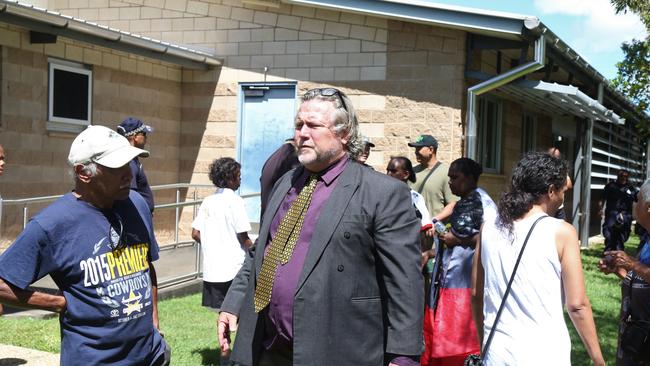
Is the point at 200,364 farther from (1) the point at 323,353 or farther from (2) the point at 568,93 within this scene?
(2) the point at 568,93

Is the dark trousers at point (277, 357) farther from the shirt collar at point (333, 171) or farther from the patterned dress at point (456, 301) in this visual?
the patterned dress at point (456, 301)

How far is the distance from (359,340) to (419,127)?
7.71 metres

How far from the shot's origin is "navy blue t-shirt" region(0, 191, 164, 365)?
3002mm

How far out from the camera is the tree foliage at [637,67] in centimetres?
1639

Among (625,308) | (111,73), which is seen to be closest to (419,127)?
(111,73)

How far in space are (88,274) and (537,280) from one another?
6.71 feet

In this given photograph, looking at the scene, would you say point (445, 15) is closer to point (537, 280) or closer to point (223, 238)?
point (223, 238)

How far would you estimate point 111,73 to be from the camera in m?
10.8

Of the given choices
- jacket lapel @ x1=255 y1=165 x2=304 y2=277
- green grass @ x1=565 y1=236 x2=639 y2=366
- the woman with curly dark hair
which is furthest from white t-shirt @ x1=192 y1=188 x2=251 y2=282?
green grass @ x1=565 y1=236 x2=639 y2=366

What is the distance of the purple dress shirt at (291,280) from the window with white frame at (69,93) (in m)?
7.62

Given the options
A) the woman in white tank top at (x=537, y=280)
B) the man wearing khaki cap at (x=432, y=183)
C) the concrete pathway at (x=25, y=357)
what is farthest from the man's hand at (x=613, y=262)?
the concrete pathway at (x=25, y=357)

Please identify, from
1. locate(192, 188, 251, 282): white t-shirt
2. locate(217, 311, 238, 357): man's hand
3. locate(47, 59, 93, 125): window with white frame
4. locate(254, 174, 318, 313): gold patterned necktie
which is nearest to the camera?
locate(254, 174, 318, 313): gold patterned necktie

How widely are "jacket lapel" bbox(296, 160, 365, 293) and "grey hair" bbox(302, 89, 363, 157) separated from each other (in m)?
0.19

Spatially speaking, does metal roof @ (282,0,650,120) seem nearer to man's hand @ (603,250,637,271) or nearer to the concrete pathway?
man's hand @ (603,250,637,271)
